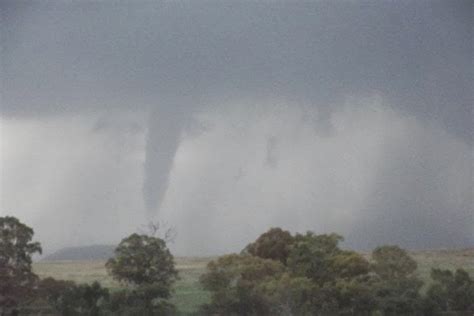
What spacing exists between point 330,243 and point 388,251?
5254 millimetres

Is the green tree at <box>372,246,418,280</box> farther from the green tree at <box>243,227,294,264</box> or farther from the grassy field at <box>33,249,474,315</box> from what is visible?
the grassy field at <box>33,249,474,315</box>

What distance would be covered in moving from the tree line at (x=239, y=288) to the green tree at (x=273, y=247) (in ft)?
24.6

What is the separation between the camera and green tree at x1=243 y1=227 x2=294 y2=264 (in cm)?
7019

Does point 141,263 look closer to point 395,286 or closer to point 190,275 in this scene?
point 395,286

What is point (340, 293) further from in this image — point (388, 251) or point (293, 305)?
point (388, 251)

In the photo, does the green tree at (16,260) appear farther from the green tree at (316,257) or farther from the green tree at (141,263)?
the green tree at (316,257)

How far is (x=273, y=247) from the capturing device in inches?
2763

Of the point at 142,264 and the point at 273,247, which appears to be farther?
the point at 273,247

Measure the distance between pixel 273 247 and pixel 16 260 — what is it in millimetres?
25624

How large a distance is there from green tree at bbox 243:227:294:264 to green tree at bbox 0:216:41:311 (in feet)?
75.1

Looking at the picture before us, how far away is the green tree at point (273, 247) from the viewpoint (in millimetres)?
70188

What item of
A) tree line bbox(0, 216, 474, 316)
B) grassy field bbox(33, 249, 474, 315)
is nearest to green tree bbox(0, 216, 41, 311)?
tree line bbox(0, 216, 474, 316)

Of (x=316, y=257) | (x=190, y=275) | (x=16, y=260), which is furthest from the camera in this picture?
(x=190, y=275)

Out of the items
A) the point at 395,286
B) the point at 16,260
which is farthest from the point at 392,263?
the point at 16,260
